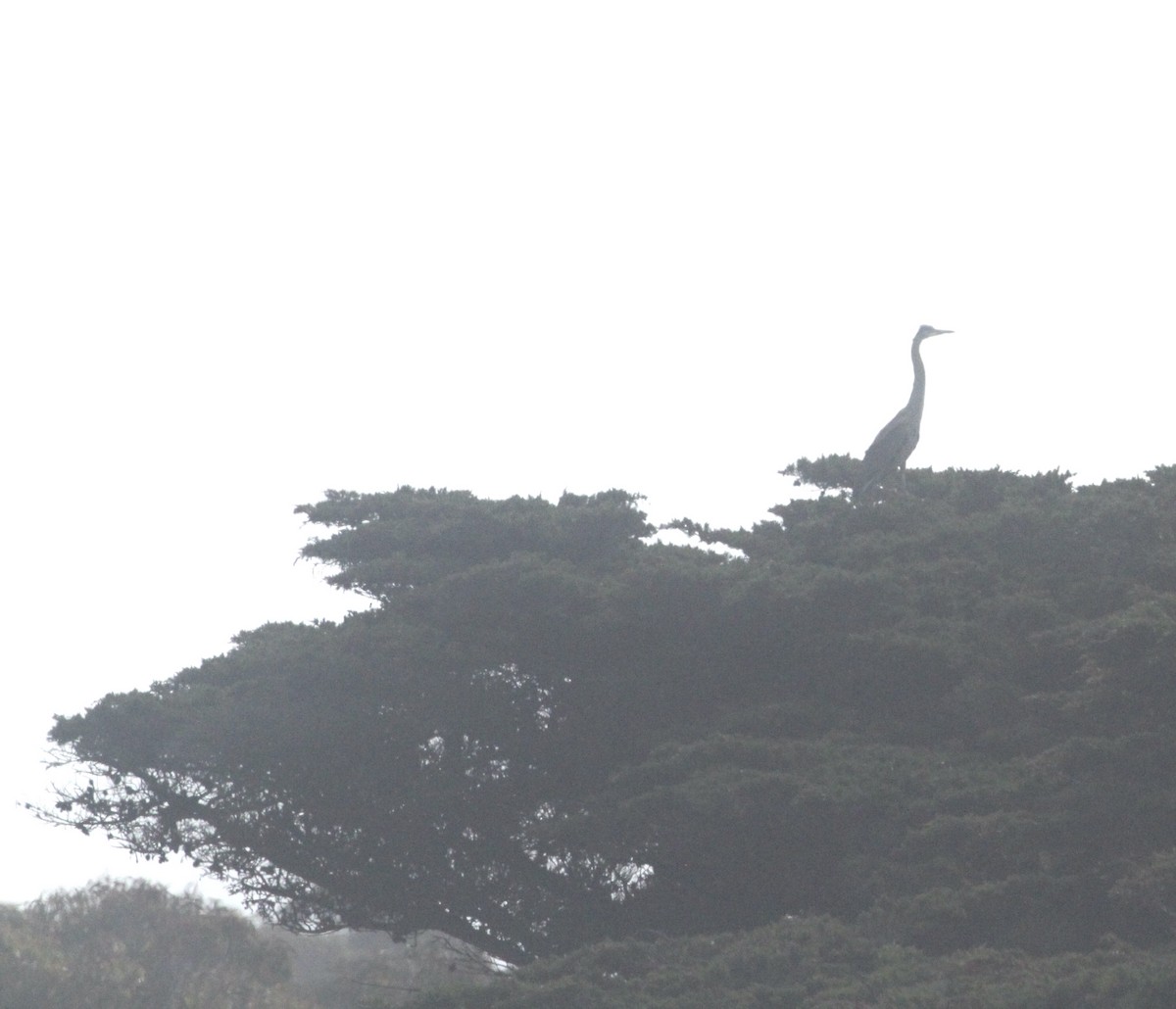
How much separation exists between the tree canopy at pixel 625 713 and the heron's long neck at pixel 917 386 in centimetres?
93

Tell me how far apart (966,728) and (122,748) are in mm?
7450

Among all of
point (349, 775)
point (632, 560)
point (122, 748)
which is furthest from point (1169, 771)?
point (122, 748)

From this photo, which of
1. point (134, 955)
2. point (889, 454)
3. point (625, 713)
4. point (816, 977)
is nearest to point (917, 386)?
point (889, 454)

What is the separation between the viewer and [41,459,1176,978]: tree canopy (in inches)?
425

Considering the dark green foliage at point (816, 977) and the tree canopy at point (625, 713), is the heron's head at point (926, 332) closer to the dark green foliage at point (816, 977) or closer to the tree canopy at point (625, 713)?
the tree canopy at point (625, 713)

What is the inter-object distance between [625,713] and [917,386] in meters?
5.57

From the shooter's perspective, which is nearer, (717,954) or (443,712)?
(717,954)

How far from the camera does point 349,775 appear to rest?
45.9ft

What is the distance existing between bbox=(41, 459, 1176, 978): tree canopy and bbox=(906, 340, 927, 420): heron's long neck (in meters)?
0.93

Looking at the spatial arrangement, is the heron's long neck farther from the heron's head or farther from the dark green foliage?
the dark green foliage

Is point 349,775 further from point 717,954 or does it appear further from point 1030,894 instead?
point 1030,894

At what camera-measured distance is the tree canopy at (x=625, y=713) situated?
10.8 meters

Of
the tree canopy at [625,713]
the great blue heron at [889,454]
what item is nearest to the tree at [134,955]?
the tree canopy at [625,713]

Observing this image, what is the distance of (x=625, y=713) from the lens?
13.8 m
